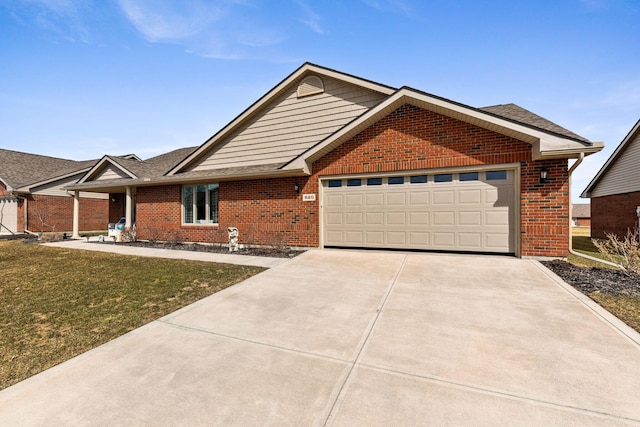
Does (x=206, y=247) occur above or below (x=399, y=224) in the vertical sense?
below

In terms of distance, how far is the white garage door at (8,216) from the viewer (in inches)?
765

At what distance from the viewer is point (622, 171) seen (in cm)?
1502

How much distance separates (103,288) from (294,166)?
6.11m

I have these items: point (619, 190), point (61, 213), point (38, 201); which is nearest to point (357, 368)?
A: point (619, 190)

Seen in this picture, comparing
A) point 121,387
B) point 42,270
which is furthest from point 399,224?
point 42,270

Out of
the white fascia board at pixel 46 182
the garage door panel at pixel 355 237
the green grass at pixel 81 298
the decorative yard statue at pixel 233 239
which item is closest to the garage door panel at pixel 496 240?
the garage door panel at pixel 355 237

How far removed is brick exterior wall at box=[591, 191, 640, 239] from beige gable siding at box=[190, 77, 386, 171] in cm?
1366

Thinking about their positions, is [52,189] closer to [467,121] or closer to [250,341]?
[250,341]

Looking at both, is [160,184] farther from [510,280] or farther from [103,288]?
[510,280]

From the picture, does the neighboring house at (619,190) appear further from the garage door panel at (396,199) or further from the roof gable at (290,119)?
the roof gable at (290,119)

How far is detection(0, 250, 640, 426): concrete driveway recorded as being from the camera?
2.08 meters

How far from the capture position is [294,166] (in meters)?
9.28

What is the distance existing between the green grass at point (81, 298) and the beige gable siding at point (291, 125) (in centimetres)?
551

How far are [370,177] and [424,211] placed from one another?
2073 millimetres
